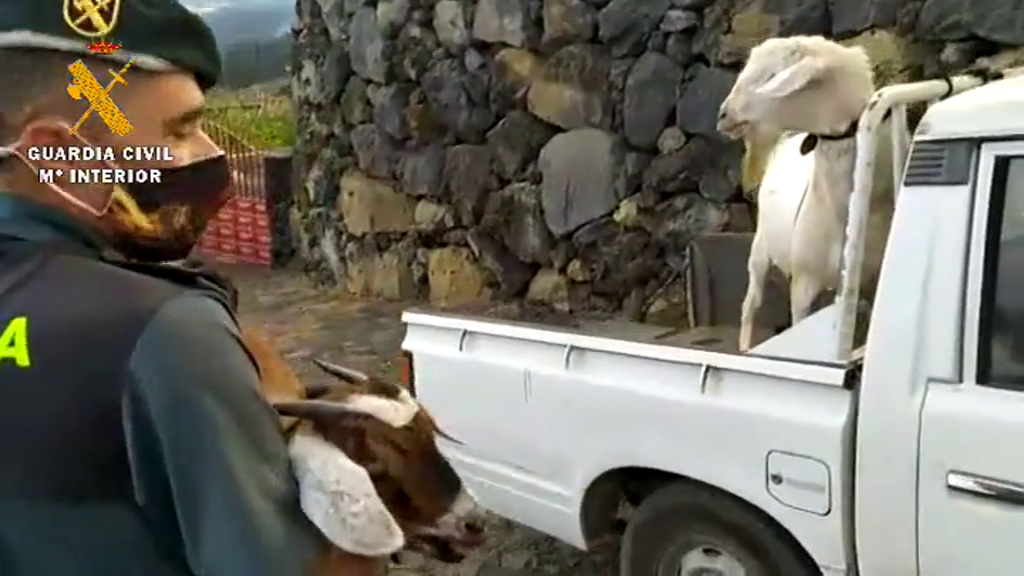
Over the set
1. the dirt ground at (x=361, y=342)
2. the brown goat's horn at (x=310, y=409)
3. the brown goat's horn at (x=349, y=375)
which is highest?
the brown goat's horn at (x=310, y=409)

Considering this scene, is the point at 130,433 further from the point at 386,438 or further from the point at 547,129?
the point at 547,129

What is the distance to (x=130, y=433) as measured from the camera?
100 centimetres

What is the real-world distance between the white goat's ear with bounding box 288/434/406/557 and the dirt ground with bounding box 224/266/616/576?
2047 mm

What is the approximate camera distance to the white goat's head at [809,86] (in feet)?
9.53

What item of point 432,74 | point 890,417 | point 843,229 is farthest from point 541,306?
point 890,417

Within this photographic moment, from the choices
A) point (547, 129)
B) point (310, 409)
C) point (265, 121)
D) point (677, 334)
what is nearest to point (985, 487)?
point (677, 334)

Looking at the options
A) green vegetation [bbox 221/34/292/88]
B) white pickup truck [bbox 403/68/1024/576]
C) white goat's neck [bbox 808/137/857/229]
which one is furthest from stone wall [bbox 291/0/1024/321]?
white pickup truck [bbox 403/68/1024/576]

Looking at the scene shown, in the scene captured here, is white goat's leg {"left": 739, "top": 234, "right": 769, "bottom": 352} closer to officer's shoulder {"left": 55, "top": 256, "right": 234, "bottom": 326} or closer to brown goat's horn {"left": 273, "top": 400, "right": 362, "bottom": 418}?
brown goat's horn {"left": 273, "top": 400, "right": 362, "bottom": 418}

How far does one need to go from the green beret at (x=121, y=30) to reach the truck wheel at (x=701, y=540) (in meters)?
1.95

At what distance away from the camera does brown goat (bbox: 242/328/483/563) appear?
116cm

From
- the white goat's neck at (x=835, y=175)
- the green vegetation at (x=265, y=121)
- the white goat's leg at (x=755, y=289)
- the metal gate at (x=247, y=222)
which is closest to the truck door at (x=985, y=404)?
the white goat's neck at (x=835, y=175)

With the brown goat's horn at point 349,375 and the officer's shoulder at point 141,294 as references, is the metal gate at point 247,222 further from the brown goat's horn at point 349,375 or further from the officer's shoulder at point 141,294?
the officer's shoulder at point 141,294

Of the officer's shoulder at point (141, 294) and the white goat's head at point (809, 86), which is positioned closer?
the officer's shoulder at point (141, 294)

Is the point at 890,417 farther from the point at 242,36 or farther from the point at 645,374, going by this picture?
the point at 242,36
